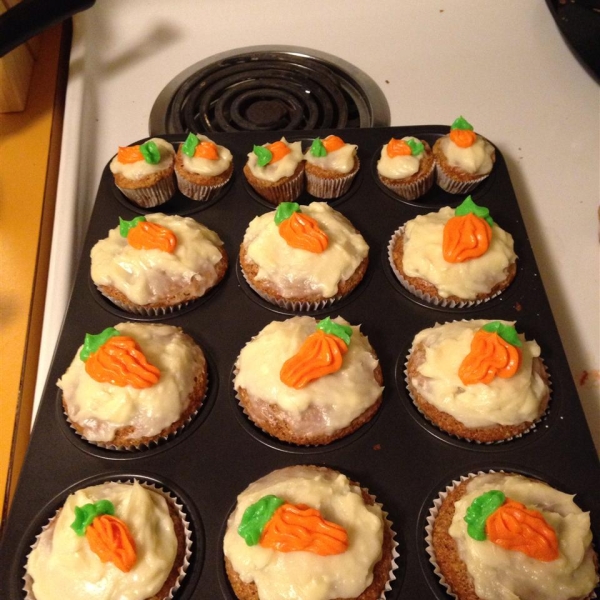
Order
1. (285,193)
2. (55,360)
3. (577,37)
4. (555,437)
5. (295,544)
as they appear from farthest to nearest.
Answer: (577,37) < (285,193) < (55,360) < (555,437) < (295,544)

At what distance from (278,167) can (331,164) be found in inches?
9.5

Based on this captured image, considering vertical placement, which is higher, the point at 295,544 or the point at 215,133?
the point at 215,133

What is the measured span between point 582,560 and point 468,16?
3.12 metres

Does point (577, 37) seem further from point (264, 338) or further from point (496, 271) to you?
point (264, 338)

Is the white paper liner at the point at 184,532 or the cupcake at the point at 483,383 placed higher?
the cupcake at the point at 483,383

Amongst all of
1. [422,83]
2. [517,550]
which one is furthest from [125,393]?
[422,83]

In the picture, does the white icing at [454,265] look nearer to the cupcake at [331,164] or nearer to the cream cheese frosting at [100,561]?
the cupcake at [331,164]

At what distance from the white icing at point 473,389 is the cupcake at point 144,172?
4.60ft

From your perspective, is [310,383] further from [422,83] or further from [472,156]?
[422,83]

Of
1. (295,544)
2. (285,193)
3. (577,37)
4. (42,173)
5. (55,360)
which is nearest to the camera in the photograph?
(295,544)

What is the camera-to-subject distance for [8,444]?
1943 mm

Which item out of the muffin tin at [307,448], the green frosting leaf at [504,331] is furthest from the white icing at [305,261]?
the green frosting leaf at [504,331]

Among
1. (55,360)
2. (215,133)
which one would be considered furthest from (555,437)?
(215,133)

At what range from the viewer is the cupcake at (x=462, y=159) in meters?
2.39
